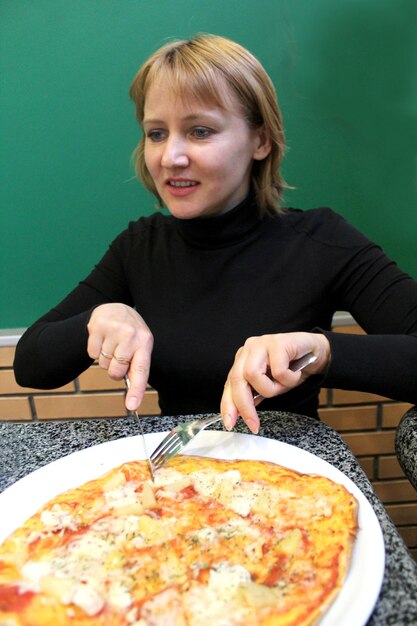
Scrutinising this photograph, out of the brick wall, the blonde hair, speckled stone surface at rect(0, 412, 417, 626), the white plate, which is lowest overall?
the brick wall

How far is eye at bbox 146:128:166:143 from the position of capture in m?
1.13

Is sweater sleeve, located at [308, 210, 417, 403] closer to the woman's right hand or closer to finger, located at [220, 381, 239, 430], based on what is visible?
finger, located at [220, 381, 239, 430]

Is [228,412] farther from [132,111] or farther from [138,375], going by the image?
[132,111]

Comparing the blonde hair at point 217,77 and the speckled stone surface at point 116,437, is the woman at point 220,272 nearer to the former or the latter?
the blonde hair at point 217,77

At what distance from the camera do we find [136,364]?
0.89 metres

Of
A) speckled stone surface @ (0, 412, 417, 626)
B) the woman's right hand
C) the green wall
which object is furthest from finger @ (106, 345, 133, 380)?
the green wall

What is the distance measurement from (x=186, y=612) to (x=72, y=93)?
1.31 meters

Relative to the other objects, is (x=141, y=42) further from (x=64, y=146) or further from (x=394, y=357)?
(x=394, y=357)

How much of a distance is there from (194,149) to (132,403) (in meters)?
0.56

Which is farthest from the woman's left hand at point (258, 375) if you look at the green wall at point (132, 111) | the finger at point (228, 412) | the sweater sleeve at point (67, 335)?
the green wall at point (132, 111)

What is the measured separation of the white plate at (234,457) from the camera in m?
0.53

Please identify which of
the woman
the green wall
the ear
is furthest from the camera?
the green wall

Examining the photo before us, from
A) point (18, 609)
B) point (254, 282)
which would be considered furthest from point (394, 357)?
point (18, 609)

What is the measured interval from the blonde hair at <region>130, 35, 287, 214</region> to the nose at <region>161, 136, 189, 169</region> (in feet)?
0.30
